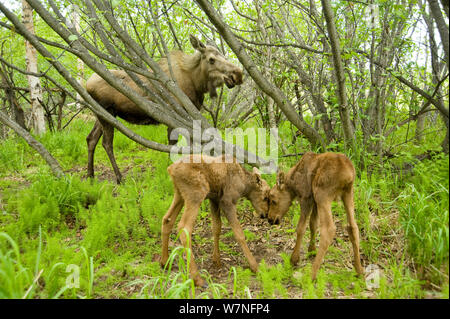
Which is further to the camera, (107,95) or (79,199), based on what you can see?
(107,95)

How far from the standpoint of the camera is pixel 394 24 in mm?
4488

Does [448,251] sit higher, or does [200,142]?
[200,142]

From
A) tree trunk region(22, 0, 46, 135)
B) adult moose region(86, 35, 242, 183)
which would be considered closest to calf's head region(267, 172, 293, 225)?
adult moose region(86, 35, 242, 183)

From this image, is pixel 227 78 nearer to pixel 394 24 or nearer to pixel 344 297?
pixel 394 24

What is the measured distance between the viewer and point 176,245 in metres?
4.09

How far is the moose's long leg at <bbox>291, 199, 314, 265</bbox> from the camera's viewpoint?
11.6 feet

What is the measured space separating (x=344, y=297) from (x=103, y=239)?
8.01 feet

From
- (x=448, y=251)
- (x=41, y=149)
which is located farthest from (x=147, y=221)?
(x=448, y=251)

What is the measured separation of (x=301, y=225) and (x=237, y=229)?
65cm

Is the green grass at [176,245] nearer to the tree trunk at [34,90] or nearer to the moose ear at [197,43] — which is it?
the moose ear at [197,43]

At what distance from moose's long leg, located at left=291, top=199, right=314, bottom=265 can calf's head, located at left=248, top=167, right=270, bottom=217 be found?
0.58 m

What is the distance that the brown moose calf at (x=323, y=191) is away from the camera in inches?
126

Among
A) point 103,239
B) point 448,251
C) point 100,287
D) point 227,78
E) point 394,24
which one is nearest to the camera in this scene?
point 448,251

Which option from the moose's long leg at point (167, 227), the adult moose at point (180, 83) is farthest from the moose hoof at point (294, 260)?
the adult moose at point (180, 83)
